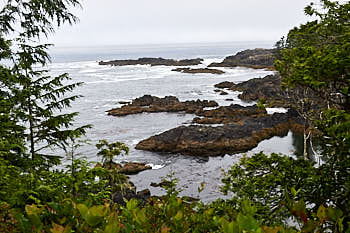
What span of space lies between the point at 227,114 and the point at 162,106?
29.8 feet

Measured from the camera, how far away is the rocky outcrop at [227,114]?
3095 centimetres

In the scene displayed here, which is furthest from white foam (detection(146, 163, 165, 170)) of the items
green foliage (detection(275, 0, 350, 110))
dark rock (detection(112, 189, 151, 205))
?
green foliage (detection(275, 0, 350, 110))

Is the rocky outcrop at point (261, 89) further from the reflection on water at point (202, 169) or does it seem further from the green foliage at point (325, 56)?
the green foliage at point (325, 56)

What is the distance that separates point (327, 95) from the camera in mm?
6383

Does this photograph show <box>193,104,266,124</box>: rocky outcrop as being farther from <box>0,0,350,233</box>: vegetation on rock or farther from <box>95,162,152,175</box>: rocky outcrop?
<box>0,0,350,233</box>: vegetation on rock

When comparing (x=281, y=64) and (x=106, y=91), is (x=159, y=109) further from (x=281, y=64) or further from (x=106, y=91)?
(x=281, y=64)

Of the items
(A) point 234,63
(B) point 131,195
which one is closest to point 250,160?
(B) point 131,195

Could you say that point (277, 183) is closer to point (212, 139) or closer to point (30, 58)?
point (30, 58)

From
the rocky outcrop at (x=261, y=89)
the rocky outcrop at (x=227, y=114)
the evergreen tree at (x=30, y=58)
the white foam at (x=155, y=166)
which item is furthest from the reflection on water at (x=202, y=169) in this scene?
the rocky outcrop at (x=261, y=89)

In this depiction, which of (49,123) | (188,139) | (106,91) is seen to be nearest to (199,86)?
(106,91)

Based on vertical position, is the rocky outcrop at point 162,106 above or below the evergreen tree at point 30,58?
below

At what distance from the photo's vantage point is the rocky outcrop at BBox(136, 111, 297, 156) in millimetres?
23734

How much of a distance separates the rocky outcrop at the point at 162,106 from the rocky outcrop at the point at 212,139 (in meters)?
8.98

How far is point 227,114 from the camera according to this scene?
3297cm
